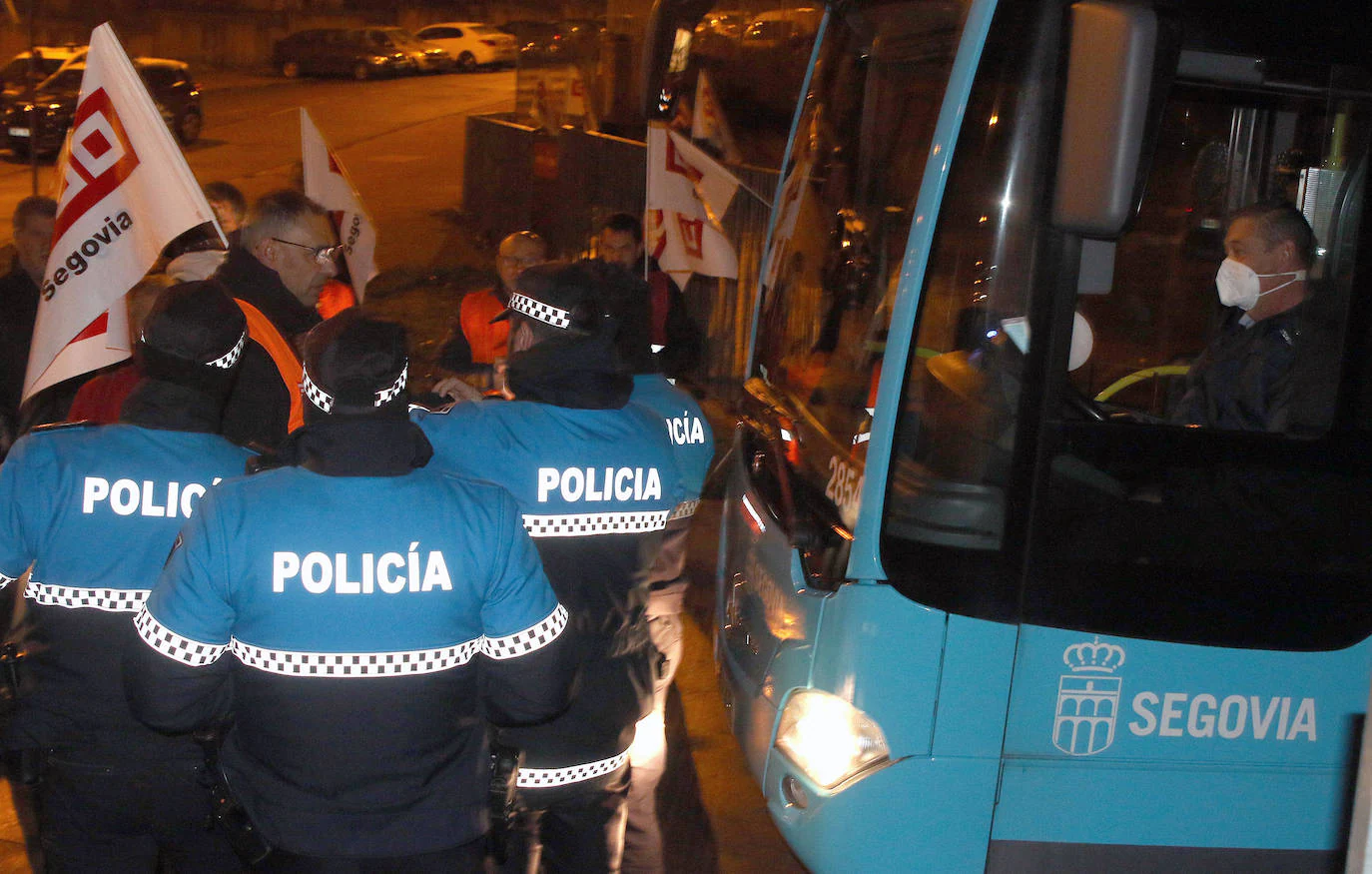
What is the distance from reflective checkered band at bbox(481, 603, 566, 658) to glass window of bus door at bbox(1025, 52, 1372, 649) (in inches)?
45.1

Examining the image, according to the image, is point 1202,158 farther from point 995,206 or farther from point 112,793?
point 112,793

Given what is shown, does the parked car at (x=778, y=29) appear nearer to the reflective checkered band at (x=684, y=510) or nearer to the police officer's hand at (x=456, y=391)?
the police officer's hand at (x=456, y=391)

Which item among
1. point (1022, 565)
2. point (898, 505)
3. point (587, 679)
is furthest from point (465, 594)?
point (1022, 565)

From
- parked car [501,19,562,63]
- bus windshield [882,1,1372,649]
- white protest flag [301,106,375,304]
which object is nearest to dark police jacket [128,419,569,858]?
bus windshield [882,1,1372,649]

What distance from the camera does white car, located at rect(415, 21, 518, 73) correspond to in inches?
1537

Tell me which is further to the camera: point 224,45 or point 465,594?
point 224,45

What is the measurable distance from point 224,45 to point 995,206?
3951 centimetres

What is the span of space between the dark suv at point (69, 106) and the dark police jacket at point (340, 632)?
1779 cm

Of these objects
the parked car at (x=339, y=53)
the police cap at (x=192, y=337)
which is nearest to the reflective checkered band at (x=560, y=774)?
the police cap at (x=192, y=337)

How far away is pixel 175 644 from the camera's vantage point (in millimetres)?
2236

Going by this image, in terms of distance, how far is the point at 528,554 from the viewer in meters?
2.41

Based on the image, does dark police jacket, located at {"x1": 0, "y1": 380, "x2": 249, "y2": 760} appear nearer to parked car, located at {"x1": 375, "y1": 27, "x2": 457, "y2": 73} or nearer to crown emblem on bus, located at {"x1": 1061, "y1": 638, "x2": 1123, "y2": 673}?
crown emblem on bus, located at {"x1": 1061, "y1": 638, "x2": 1123, "y2": 673}

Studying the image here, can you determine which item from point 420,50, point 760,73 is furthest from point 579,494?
point 420,50

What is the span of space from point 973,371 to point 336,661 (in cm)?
154
